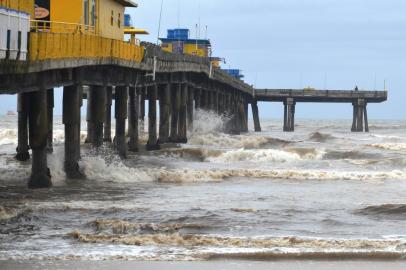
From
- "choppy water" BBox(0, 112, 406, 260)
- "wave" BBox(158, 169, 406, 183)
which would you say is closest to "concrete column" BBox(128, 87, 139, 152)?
"choppy water" BBox(0, 112, 406, 260)

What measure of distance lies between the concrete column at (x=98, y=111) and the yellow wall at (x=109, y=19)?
149 inches

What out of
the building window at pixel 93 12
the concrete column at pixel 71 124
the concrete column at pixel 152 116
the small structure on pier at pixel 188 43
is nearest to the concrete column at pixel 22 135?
the building window at pixel 93 12

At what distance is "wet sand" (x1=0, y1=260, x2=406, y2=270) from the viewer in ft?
43.4

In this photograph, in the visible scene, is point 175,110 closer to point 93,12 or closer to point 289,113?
point 93,12

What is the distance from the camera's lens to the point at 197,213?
19141 mm

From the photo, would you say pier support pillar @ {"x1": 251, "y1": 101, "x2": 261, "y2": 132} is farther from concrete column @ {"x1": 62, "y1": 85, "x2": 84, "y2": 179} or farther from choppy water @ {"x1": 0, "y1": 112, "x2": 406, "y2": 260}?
concrete column @ {"x1": 62, "y1": 85, "x2": 84, "y2": 179}

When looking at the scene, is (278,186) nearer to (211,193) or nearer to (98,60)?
(211,193)

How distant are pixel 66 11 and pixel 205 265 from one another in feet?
58.5

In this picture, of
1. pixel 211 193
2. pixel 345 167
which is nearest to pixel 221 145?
Result: pixel 345 167

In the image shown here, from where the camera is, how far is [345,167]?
35.5 m

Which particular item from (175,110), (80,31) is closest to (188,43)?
(175,110)

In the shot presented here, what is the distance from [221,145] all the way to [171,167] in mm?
19010

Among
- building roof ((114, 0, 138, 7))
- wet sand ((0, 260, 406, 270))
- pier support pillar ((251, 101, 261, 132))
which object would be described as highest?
building roof ((114, 0, 138, 7))

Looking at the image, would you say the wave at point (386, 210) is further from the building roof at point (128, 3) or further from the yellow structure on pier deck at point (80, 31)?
the building roof at point (128, 3)
